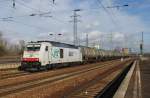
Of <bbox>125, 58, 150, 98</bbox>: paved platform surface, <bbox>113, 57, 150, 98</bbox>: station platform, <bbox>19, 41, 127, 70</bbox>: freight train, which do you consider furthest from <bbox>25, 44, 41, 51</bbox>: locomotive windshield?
<bbox>125, 58, 150, 98</bbox>: paved platform surface

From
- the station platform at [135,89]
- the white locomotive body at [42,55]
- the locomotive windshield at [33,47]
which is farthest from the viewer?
the locomotive windshield at [33,47]

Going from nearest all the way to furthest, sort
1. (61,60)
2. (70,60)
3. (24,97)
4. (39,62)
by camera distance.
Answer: (24,97), (39,62), (61,60), (70,60)

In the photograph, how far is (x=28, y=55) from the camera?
33.4 metres

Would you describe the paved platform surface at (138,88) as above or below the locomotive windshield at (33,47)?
below

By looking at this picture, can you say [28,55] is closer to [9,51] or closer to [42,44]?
[42,44]

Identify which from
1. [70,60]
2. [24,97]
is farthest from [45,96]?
A: [70,60]

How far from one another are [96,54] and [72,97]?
59361mm

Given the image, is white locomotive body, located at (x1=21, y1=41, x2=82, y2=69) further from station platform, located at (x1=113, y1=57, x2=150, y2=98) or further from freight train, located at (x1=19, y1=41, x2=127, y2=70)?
station platform, located at (x1=113, y1=57, x2=150, y2=98)

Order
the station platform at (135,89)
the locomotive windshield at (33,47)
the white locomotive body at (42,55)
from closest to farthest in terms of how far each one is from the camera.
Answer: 1. the station platform at (135,89)
2. the white locomotive body at (42,55)
3. the locomotive windshield at (33,47)

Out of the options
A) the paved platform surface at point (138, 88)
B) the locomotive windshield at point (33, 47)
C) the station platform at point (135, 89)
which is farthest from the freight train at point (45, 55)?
the paved platform surface at point (138, 88)

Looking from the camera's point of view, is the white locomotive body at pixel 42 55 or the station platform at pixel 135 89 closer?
Result: the station platform at pixel 135 89

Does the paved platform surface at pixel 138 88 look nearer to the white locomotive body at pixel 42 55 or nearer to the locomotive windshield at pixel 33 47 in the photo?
the white locomotive body at pixel 42 55

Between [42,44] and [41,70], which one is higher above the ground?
[42,44]

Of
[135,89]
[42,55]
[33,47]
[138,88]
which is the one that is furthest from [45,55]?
[135,89]
